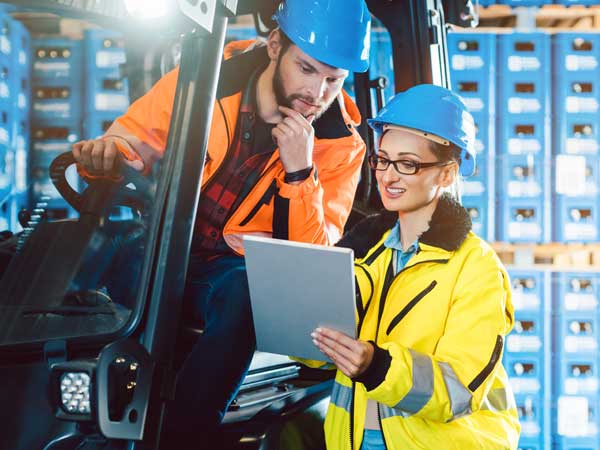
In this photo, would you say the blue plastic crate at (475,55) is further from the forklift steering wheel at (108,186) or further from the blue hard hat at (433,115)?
the forklift steering wheel at (108,186)

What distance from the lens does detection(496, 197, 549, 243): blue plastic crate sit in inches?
177

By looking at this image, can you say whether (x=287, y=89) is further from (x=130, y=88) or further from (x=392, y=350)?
(x=392, y=350)

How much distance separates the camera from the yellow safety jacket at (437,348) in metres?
1.55

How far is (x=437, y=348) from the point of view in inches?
64.7

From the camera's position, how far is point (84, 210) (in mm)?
1703

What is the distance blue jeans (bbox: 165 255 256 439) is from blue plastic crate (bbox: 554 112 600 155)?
3.07 meters

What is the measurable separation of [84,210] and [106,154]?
0.52ft

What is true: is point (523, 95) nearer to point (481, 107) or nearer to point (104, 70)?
point (481, 107)

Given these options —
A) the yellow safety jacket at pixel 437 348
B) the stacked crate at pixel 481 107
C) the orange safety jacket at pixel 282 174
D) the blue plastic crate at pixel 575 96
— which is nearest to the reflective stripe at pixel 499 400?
the yellow safety jacket at pixel 437 348

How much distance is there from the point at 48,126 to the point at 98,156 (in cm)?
14

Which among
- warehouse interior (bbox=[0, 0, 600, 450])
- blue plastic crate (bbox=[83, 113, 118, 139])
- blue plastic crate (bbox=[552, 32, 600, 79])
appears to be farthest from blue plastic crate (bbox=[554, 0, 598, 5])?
blue plastic crate (bbox=[83, 113, 118, 139])

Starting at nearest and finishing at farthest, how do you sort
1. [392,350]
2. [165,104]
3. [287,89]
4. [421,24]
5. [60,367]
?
1. [60,367]
2. [392,350]
3. [165,104]
4. [287,89]
5. [421,24]

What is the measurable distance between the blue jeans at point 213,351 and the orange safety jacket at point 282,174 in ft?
0.87

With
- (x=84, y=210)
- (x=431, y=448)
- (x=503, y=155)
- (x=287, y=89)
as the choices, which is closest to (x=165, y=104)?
(x=84, y=210)
